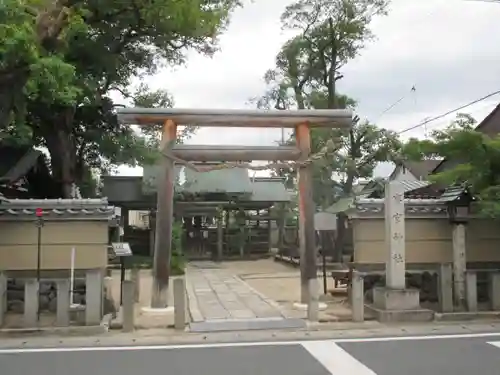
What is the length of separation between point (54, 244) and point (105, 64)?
9.66m

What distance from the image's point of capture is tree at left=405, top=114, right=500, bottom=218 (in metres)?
10.7

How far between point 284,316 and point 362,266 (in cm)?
235

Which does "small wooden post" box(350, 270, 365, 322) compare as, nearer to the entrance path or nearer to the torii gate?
the torii gate

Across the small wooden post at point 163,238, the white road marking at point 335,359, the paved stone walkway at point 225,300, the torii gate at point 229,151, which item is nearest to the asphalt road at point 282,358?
the white road marking at point 335,359

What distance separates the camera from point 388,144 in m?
22.5

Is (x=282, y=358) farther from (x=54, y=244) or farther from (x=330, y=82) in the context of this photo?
(x=330, y=82)

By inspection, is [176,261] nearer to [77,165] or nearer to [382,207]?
[77,165]

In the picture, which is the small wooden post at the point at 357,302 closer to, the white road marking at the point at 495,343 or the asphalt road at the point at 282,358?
the asphalt road at the point at 282,358

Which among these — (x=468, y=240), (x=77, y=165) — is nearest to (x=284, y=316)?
(x=468, y=240)

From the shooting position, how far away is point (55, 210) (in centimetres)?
1105

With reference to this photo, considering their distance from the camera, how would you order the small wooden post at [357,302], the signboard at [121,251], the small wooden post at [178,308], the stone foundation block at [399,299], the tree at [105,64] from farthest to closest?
the tree at [105,64] → the signboard at [121,251] → the stone foundation block at [399,299] → the small wooden post at [357,302] → the small wooden post at [178,308]

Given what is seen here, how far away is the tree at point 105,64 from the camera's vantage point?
17.7m

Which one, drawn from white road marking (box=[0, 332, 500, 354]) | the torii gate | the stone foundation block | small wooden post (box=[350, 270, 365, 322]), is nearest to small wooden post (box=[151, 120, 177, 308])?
Result: the torii gate

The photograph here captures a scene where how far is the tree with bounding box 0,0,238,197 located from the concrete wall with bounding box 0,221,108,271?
14.0ft
